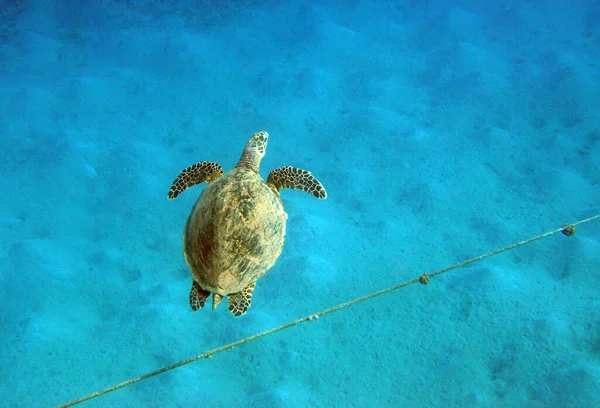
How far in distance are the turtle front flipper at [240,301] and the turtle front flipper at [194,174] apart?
1381 millimetres

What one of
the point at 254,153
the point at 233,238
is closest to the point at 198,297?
the point at 233,238

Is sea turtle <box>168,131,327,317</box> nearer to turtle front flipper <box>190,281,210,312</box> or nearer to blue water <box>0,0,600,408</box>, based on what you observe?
turtle front flipper <box>190,281,210,312</box>

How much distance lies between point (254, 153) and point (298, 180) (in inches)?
26.2

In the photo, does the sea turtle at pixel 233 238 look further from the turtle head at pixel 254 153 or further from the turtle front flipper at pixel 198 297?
the turtle head at pixel 254 153

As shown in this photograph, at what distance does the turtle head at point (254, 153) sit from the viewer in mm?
4379

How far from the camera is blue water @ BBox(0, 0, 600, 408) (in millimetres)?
3814

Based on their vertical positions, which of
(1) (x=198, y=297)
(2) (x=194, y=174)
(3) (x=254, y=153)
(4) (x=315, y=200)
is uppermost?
(3) (x=254, y=153)

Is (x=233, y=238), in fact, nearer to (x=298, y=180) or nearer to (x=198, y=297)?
(x=198, y=297)

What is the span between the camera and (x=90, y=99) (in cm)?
715

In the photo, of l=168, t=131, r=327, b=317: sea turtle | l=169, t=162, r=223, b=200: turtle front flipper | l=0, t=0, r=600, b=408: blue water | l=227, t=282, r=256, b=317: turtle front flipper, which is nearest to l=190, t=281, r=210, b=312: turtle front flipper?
l=168, t=131, r=327, b=317: sea turtle

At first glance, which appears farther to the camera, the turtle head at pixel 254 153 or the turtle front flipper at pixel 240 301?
the turtle head at pixel 254 153

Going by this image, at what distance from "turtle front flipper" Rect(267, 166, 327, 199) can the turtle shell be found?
0.89 m

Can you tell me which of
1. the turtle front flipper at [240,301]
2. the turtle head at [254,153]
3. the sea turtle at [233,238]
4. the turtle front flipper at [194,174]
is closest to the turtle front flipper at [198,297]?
the sea turtle at [233,238]

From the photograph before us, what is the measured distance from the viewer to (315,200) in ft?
18.3
